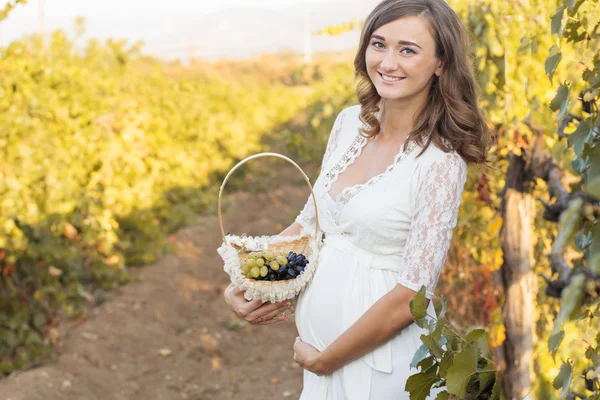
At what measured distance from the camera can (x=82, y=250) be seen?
5.91m

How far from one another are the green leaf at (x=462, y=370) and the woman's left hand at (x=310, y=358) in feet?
1.93

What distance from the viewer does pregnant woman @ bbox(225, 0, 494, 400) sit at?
1.83 metres

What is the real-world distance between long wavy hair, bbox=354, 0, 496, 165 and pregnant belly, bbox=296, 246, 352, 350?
396 millimetres

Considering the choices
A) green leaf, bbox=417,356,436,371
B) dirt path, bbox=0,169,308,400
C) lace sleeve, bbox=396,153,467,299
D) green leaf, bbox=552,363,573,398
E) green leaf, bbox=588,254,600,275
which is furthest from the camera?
dirt path, bbox=0,169,308,400

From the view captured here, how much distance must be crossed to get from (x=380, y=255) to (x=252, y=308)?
0.39m

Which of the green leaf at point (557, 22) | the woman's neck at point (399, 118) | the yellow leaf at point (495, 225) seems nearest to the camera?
the green leaf at point (557, 22)

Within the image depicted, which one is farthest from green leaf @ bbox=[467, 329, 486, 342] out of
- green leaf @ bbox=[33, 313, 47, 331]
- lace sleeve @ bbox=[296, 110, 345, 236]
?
green leaf @ bbox=[33, 313, 47, 331]

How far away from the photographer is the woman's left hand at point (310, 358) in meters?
1.96

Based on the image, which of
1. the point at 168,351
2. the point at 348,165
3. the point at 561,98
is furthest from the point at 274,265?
the point at 168,351

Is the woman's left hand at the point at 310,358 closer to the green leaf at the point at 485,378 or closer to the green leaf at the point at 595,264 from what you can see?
the green leaf at the point at 485,378

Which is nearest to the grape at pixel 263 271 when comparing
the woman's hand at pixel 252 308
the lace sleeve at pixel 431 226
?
the woman's hand at pixel 252 308

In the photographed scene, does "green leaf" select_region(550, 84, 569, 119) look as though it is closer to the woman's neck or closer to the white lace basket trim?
the woman's neck

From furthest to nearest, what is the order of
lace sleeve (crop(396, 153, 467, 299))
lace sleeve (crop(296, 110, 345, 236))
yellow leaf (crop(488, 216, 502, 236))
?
yellow leaf (crop(488, 216, 502, 236)), lace sleeve (crop(296, 110, 345, 236)), lace sleeve (crop(396, 153, 467, 299))

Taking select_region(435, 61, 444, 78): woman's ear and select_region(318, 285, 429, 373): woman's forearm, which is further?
select_region(435, 61, 444, 78): woman's ear
